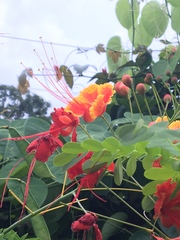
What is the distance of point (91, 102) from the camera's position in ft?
1.96

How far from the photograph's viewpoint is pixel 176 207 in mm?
546

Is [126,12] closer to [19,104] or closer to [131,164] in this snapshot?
[19,104]

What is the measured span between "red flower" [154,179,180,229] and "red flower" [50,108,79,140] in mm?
122

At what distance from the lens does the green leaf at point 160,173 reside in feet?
1.66

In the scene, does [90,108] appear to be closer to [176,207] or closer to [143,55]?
[176,207]

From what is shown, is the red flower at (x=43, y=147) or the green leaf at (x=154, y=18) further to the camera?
the green leaf at (x=154, y=18)

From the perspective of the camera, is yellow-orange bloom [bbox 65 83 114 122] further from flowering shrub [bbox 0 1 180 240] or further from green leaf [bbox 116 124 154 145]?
green leaf [bbox 116 124 154 145]

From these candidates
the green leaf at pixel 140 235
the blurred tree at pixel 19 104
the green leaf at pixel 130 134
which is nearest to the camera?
the green leaf at pixel 130 134

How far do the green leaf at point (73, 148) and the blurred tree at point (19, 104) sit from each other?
489 millimetres

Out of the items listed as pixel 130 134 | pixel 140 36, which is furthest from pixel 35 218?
pixel 140 36

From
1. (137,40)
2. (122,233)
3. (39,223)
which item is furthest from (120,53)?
(39,223)

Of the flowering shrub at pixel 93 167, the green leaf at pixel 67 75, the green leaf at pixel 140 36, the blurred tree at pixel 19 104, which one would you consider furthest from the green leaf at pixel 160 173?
the green leaf at pixel 140 36

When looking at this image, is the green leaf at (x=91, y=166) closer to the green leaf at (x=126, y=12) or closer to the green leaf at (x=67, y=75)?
the green leaf at (x=67, y=75)

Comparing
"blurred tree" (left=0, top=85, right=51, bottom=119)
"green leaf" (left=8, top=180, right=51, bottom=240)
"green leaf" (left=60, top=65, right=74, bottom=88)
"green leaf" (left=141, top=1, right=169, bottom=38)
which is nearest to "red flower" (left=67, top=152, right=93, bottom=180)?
"green leaf" (left=8, top=180, right=51, bottom=240)
